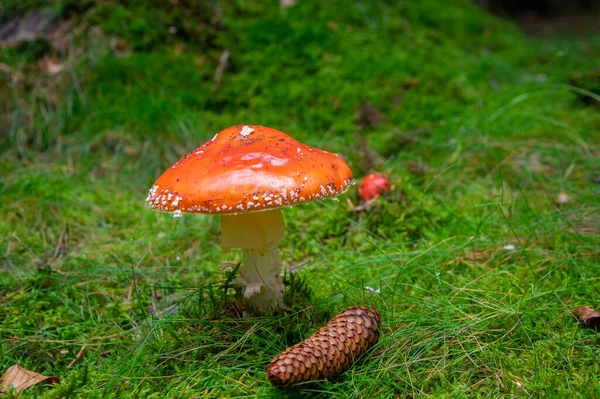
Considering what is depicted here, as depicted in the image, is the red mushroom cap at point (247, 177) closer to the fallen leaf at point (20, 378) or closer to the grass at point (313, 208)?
the grass at point (313, 208)

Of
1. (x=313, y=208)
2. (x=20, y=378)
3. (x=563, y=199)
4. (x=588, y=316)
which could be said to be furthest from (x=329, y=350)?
(x=563, y=199)

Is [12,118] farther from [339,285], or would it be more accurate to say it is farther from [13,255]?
[339,285]

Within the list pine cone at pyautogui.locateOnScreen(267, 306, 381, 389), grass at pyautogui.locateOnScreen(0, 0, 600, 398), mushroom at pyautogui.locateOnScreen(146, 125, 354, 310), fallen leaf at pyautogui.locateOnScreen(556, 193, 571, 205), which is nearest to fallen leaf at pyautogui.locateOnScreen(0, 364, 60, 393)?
grass at pyautogui.locateOnScreen(0, 0, 600, 398)

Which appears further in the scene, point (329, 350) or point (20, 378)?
point (20, 378)

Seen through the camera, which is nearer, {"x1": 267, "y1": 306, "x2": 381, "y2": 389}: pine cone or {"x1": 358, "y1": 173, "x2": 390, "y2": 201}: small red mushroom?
{"x1": 267, "y1": 306, "x2": 381, "y2": 389}: pine cone

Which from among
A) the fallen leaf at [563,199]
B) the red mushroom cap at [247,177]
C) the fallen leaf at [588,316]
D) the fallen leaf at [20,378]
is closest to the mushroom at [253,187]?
the red mushroom cap at [247,177]

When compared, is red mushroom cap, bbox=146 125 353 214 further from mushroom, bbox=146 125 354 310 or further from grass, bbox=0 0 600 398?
grass, bbox=0 0 600 398

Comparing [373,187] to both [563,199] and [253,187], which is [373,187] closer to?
[563,199]
